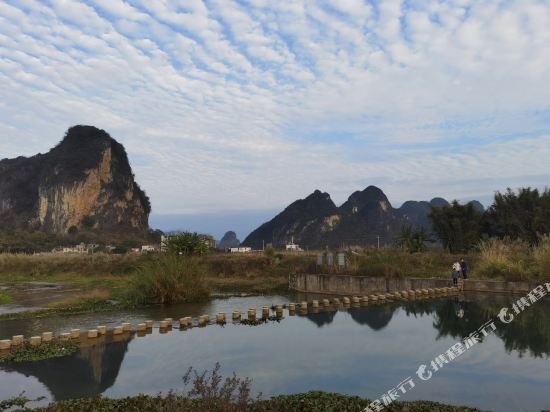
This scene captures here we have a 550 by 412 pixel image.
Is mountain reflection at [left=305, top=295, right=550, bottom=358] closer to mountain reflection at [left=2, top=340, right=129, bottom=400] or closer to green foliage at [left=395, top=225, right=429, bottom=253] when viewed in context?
mountain reflection at [left=2, top=340, right=129, bottom=400]

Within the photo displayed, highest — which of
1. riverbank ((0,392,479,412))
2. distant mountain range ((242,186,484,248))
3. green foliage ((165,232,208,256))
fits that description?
distant mountain range ((242,186,484,248))

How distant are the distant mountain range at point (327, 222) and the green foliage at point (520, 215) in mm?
41845

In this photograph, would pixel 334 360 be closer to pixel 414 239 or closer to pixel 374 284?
pixel 374 284

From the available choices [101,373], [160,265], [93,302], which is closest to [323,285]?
[160,265]

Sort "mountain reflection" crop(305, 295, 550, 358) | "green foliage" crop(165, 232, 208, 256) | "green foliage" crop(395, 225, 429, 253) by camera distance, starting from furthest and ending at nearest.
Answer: "green foliage" crop(395, 225, 429, 253) < "green foliage" crop(165, 232, 208, 256) < "mountain reflection" crop(305, 295, 550, 358)

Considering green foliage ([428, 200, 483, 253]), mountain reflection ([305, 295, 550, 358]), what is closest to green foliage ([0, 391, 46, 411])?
mountain reflection ([305, 295, 550, 358])

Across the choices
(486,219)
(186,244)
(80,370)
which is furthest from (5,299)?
(486,219)

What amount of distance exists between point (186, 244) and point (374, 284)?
42.8 feet

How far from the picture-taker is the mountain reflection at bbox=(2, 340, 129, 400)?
7.44 m

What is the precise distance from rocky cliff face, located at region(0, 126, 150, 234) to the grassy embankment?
2568 inches

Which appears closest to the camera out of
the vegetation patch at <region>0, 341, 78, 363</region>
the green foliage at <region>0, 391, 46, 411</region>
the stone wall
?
the green foliage at <region>0, 391, 46, 411</region>

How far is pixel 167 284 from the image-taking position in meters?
16.1

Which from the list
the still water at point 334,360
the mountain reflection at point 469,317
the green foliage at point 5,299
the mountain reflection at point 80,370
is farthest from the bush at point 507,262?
the green foliage at point 5,299

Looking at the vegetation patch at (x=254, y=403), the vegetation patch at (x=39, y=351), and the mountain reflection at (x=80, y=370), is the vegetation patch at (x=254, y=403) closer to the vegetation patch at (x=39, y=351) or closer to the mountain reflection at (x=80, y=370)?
the mountain reflection at (x=80, y=370)
